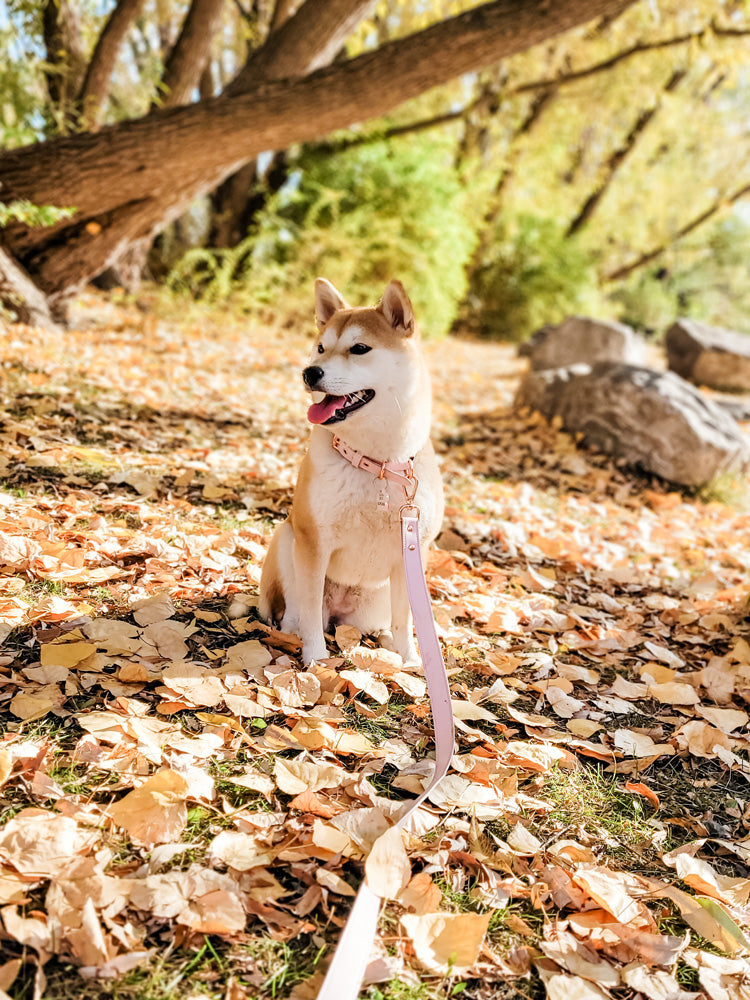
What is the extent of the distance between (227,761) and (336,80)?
20.3 ft

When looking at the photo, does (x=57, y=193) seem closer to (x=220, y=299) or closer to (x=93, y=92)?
(x=93, y=92)

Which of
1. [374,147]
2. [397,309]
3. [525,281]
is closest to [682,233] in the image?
[525,281]

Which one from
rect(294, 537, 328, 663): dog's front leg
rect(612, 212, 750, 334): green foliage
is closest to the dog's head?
rect(294, 537, 328, 663): dog's front leg

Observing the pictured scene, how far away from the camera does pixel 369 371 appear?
100 inches

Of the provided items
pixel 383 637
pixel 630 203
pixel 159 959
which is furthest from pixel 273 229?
pixel 630 203

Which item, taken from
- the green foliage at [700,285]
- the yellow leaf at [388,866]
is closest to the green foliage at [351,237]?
the yellow leaf at [388,866]

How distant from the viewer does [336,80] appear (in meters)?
6.33

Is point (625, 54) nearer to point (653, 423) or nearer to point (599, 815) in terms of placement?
point (653, 423)

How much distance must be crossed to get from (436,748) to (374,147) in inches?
441

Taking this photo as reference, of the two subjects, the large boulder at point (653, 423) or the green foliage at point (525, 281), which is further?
the green foliage at point (525, 281)

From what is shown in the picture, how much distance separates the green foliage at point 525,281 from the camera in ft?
55.6

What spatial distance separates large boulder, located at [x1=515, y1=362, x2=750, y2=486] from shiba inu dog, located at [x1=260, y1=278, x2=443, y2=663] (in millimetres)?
4516

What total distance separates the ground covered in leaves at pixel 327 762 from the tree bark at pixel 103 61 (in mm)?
5306

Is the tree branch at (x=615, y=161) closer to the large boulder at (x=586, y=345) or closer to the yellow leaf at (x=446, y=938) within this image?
the large boulder at (x=586, y=345)
